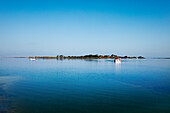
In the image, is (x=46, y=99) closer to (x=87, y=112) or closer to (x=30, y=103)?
(x=30, y=103)

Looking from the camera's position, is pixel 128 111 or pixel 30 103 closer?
pixel 128 111

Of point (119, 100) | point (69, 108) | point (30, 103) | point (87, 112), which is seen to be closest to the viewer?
point (87, 112)

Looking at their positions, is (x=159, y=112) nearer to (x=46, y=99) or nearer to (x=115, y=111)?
(x=115, y=111)

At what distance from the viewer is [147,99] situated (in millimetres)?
9242

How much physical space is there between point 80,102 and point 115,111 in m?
2.15

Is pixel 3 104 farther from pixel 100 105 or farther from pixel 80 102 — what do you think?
pixel 100 105

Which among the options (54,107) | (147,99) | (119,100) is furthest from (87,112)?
(147,99)

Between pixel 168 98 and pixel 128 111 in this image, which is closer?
pixel 128 111

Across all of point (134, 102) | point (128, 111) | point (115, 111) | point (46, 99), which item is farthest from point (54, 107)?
point (134, 102)

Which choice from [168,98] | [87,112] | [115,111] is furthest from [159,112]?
[87,112]

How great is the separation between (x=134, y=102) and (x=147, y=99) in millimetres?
1187

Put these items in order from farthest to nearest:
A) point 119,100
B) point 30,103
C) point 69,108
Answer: point 119,100
point 30,103
point 69,108

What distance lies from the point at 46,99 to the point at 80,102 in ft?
6.84

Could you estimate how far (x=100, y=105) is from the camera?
26.3ft
